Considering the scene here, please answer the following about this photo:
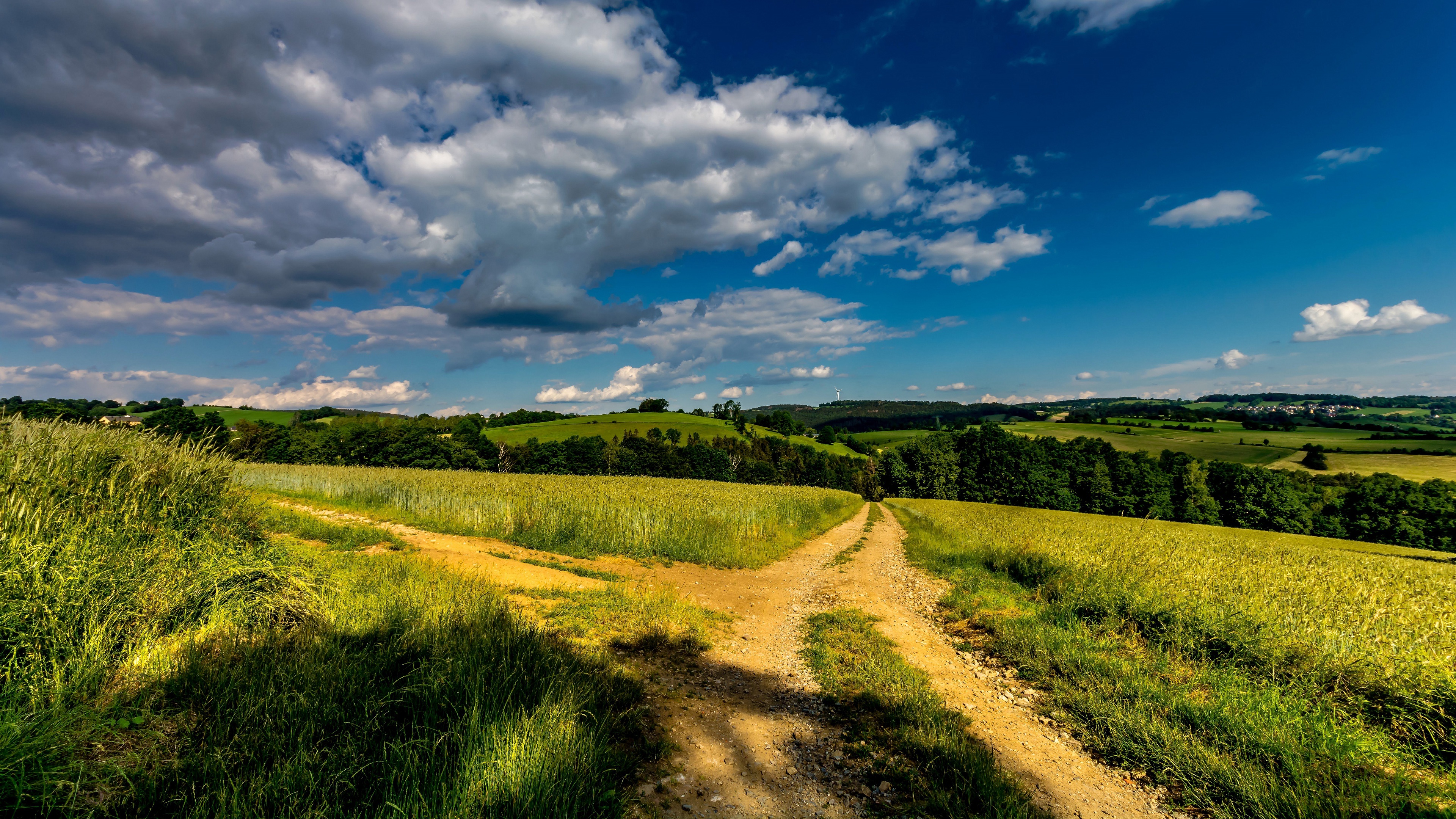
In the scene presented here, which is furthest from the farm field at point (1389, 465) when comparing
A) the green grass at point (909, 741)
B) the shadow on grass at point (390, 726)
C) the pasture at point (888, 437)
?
the shadow on grass at point (390, 726)

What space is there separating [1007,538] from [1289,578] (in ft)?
22.4

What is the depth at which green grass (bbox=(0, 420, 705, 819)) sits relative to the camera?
2639 mm

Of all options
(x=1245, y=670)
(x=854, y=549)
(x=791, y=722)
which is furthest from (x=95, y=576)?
(x=854, y=549)

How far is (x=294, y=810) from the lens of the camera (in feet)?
→ 8.32

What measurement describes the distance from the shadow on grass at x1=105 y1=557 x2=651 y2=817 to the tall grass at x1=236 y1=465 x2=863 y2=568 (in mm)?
5517

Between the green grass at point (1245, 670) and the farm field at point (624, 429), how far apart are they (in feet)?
230

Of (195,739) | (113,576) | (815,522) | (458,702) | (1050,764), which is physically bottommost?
(815,522)

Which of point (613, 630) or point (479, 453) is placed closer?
point (613, 630)

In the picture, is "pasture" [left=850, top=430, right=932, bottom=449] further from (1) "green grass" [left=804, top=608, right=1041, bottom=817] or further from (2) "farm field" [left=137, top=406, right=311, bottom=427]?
(2) "farm field" [left=137, top=406, right=311, bottom=427]

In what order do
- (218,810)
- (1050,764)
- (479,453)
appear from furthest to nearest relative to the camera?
(479,453)
(1050,764)
(218,810)

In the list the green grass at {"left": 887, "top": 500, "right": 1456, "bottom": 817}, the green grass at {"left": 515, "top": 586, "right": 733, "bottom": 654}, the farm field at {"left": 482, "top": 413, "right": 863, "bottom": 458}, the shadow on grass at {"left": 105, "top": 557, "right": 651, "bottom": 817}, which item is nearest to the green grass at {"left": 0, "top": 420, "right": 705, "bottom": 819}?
the shadow on grass at {"left": 105, "top": 557, "right": 651, "bottom": 817}

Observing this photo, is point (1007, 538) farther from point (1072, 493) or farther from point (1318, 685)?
point (1072, 493)

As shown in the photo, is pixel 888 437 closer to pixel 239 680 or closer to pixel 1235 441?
pixel 1235 441

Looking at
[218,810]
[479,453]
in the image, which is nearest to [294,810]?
[218,810]
